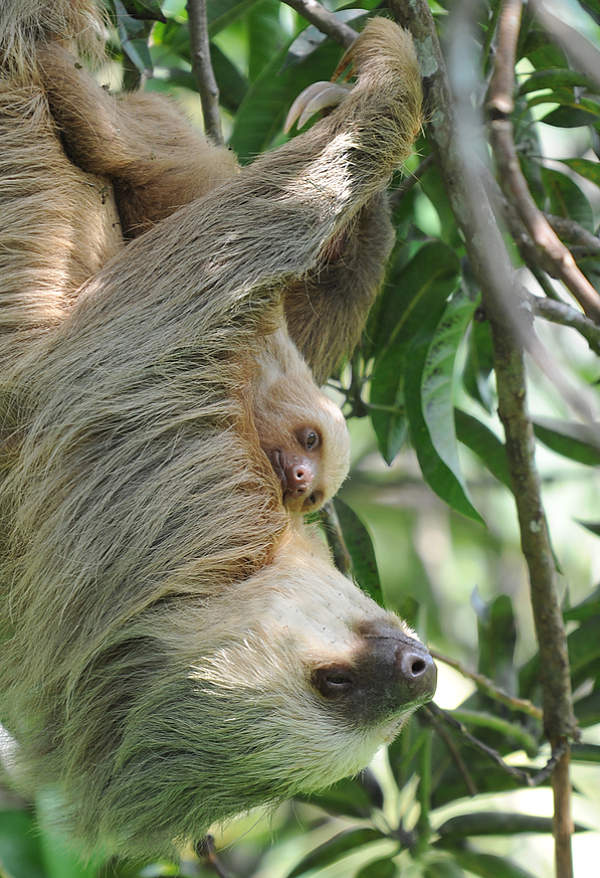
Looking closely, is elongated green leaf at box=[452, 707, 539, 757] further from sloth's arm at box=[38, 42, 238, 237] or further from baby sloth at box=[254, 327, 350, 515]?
sloth's arm at box=[38, 42, 238, 237]

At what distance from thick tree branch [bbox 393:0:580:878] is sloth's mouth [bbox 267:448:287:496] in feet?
3.30

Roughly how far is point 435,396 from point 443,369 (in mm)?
137

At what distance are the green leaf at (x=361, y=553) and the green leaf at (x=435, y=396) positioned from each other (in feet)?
1.55

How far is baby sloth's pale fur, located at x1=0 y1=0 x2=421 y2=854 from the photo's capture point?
10.8 feet

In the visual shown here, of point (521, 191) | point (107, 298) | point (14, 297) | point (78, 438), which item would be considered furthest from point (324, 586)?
point (521, 191)

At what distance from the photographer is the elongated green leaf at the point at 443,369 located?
14.6 feet

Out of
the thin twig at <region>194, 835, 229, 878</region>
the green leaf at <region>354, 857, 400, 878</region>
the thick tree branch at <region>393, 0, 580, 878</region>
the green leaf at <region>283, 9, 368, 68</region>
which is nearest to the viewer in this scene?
the thick tree branch at <region>393, 0, 580, 878</region>

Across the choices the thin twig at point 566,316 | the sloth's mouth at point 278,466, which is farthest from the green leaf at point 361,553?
the thin twig at point 566,316

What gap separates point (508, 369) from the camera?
4.21 m

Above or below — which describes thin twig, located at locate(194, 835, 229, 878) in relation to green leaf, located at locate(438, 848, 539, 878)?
above

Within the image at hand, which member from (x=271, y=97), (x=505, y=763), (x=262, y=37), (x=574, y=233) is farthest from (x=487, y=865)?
(x=262, y=37)

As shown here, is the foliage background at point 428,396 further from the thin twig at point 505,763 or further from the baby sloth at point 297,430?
the baby sloth at point 297,430

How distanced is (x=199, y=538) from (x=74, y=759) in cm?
89

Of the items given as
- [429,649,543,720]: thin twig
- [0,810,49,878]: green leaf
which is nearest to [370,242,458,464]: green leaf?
[429,649,543,720]: thin twig
